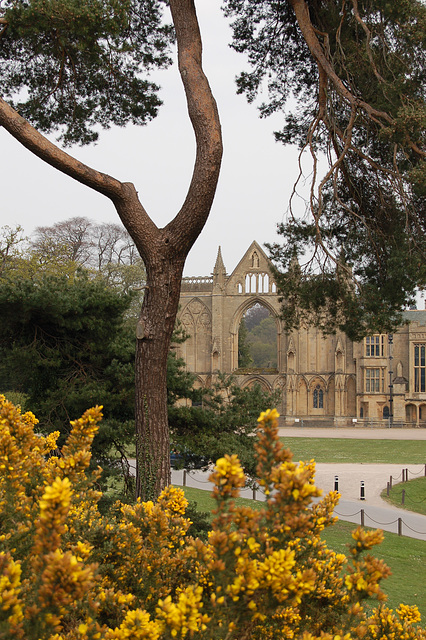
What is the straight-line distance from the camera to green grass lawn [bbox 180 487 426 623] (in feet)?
29.6

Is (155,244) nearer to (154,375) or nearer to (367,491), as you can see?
(154,375)

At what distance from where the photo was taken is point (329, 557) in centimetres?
367

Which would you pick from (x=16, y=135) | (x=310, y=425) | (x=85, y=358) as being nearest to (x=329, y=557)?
(x=16, y=135)

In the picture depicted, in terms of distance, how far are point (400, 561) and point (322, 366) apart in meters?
39.5

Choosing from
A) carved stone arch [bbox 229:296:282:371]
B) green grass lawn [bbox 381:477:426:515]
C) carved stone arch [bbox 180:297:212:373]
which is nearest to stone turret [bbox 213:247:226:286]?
carved stone arch [bbox 180:297:212:373]

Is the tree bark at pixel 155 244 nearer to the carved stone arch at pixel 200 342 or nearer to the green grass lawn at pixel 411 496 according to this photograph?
the green grass lawn at pixel 411 496

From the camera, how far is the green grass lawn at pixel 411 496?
15.8 meters

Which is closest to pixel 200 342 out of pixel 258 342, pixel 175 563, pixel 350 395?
pixel 350 395

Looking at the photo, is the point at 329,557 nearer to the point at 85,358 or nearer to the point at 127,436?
the point at 127,436

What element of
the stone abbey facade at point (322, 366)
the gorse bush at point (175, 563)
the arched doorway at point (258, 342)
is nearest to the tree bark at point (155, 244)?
the gorse bush at point (175, 563)

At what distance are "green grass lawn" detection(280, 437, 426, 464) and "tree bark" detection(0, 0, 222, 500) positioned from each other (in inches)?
683

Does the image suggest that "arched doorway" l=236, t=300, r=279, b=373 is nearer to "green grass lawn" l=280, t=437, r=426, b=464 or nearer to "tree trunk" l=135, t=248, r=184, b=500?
"green grass lawn" l=280, t=437, r=426, b=464

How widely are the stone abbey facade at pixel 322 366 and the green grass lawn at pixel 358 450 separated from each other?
46.5ft

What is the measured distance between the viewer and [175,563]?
3.30m
